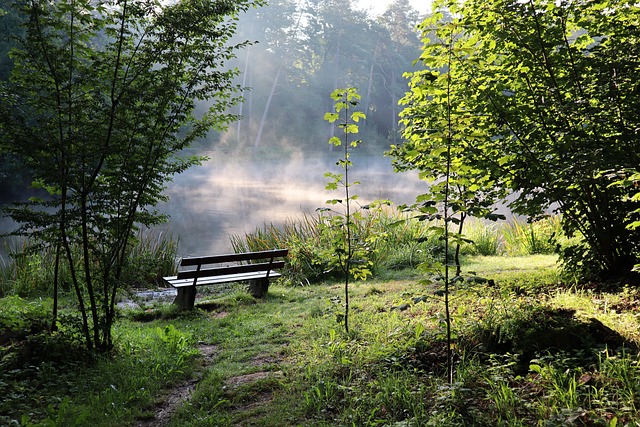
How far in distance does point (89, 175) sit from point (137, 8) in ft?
4.51

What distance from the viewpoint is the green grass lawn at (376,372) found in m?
Result: 2.48

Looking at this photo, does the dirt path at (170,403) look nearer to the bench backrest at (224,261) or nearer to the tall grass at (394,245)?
the bench backrest at (224,261)

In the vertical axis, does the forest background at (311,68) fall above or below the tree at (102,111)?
above

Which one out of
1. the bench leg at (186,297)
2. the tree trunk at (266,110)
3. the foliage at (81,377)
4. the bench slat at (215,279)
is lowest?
the foliage at (81,377)

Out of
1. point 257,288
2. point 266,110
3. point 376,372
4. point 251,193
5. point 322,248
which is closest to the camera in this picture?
point 376,372

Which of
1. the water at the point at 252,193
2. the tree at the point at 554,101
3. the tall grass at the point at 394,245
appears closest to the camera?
the tree at the point at 554,101

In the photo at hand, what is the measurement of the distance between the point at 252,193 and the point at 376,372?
22471mm

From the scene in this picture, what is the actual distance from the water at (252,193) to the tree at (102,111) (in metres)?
6.54

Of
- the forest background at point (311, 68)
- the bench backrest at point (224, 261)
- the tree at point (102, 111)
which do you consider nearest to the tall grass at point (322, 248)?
the bench backrest at point (224, 261)

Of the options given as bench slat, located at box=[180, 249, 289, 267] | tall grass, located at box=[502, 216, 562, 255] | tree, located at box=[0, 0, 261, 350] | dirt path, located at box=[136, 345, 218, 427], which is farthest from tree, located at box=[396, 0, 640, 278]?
tall grass, located at box=[502, 216, 562, 255]

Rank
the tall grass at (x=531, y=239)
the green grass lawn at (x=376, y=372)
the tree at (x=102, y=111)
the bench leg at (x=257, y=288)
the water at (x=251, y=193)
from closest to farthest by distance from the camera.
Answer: the green grass lawn at (x=376, y=372), the tree at (x=102, y=111), the bench leg at (x=257, y=288), the tall grass at (x=531, y=239), the water at (x=251, y=193)

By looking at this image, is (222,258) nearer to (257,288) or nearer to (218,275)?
(218,275)

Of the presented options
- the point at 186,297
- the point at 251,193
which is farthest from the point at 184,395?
the point at 251,193

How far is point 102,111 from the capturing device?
13.0 ft
